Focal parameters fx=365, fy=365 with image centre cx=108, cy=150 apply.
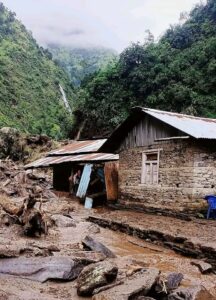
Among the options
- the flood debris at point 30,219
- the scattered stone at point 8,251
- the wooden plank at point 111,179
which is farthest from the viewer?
the wooden plank at point 111,179

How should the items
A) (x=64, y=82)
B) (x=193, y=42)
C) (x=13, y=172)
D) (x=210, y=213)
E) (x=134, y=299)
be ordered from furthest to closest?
(x=64, y=82) → (x=193, y=42) → (x=13, y=172) → (x=210, y=213) → (x=134, y=299)

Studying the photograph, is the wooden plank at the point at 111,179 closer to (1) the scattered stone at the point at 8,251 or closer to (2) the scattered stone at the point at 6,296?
(1) the scattered stone at the point at 8,251

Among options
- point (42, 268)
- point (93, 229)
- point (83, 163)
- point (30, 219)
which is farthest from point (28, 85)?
point (42, 268)

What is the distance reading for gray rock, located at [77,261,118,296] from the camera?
19.0 ft

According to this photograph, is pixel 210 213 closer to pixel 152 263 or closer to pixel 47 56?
pixel 152 263

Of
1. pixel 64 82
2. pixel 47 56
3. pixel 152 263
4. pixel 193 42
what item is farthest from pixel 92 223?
pixel 47 56

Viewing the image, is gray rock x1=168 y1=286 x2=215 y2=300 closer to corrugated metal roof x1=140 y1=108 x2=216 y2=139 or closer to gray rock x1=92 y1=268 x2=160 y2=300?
gray rock x1=92 y1=268 x2=160 y2=300

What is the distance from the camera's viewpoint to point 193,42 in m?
38.2

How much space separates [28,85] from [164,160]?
2165 inches

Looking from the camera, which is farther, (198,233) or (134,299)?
(198,233)

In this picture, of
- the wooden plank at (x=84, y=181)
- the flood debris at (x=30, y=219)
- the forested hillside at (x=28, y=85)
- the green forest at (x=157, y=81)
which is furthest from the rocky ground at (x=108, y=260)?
the forested hillside at (x=28, y=85)

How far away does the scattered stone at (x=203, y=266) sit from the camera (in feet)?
25.5

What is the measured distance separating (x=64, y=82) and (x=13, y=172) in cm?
5891

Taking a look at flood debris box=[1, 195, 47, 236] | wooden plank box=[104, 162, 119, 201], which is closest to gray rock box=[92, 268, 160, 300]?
flood debris box=[1, 195, 47, 236]
